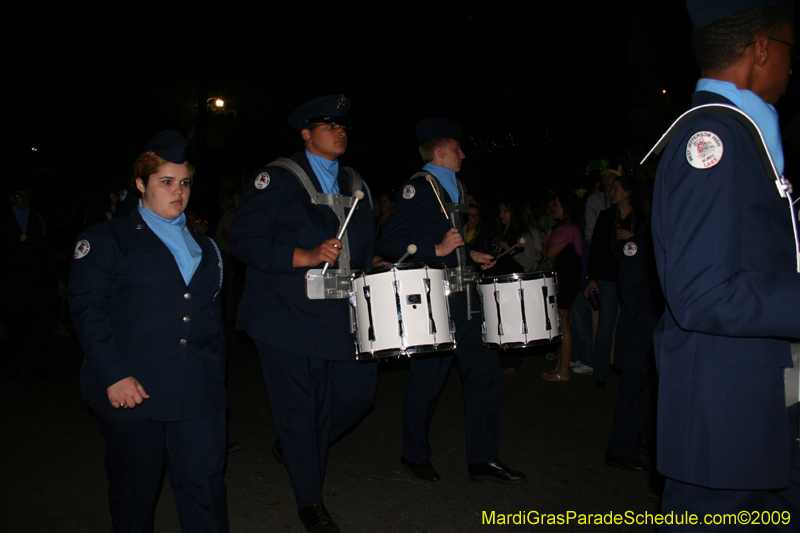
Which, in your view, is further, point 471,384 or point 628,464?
point 628,464

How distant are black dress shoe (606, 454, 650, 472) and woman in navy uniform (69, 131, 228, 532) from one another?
2.84 metres

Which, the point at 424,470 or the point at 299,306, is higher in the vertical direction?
the point at 299,306

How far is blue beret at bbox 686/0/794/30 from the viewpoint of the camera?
2.01 meters

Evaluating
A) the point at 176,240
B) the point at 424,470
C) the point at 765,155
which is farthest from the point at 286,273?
the point at 765,155

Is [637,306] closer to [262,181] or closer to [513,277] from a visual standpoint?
[513,277]

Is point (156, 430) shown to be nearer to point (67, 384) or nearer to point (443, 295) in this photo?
point (443, 295)

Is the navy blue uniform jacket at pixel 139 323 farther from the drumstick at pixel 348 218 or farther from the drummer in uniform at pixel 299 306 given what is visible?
the drumstick at pixel 348 218

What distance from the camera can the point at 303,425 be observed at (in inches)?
145

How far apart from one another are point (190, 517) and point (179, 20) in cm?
1827

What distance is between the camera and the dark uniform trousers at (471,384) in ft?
14.5

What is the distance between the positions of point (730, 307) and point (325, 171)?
2583mm

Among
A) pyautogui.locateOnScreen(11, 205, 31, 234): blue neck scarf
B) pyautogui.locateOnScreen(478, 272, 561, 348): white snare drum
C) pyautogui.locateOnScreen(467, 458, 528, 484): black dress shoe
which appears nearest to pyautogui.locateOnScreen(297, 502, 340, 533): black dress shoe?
pyautogui.locateOnScreen(467, 458, 528, 484): black dress shoe

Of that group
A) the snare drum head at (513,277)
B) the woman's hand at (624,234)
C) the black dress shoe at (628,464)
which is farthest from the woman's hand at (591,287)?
the snare drum head at (513,277)

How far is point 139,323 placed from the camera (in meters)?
2.87
